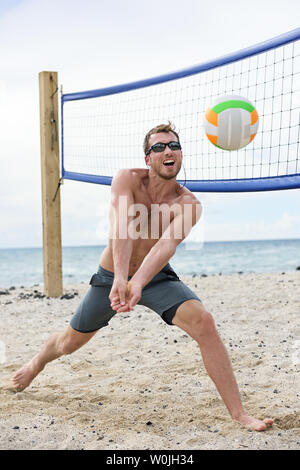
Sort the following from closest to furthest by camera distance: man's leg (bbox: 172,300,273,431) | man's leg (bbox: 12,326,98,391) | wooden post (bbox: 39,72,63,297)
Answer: man's leg (bbox: 172,300,273,431) < man's leg (bbox: 12,326,98,391) < wooden post (bbox: 39,72,63,297)

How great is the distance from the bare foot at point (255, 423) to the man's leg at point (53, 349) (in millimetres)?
887

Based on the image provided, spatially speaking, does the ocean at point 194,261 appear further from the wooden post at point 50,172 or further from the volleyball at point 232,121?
the volleyball at point 232,121

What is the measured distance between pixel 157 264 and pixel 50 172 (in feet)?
13.6

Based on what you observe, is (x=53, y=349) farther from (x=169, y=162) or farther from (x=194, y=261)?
(x=194, y=261)

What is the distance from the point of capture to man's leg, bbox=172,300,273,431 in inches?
92.7

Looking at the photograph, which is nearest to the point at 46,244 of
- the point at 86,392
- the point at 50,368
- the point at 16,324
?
the point at 16,324

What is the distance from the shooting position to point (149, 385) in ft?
10.6

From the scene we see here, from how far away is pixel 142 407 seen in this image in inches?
112

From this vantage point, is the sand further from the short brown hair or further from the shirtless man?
the short brown hair

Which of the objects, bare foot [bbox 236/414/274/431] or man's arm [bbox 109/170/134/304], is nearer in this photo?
man's arm [bbox 109/170/134/304]

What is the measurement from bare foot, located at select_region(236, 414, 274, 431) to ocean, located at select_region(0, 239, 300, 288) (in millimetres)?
17189

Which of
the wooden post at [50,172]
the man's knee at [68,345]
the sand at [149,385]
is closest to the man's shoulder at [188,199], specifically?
the man's knee at [68,345]

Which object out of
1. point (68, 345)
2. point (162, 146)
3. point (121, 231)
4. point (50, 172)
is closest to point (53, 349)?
point (68, 345)

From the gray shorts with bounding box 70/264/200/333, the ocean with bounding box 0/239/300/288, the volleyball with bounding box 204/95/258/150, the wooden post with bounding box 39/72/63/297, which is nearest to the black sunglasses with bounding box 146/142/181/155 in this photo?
the gray shorts with bounding box 70/264/200/333
